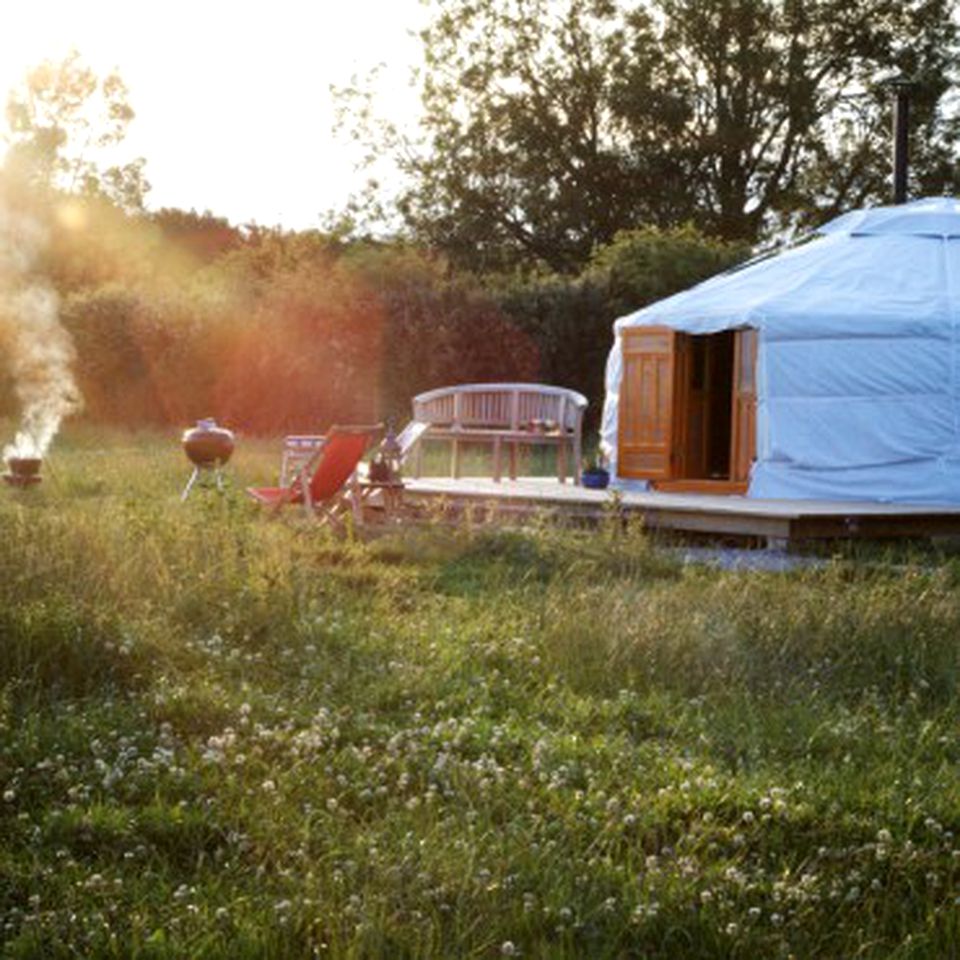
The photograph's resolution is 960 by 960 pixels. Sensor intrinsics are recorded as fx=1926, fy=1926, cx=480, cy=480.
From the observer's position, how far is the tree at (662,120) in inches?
1022

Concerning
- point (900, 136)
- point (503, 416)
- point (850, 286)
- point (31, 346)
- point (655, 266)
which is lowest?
point (503, 416)

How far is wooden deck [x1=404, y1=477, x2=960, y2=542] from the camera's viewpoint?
10.3 meters

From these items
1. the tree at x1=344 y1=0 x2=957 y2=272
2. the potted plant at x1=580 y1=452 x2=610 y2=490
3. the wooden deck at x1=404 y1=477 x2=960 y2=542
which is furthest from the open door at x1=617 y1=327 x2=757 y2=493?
the tree at x1=344 y1=0 x2=957 y2=272

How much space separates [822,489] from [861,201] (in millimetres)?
15148

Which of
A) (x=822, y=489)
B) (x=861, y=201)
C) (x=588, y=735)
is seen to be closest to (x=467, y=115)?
(x=861, y=201)

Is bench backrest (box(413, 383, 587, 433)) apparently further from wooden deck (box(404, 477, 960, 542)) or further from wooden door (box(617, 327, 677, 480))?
wooden deck (box(404, 477, 960, 542))

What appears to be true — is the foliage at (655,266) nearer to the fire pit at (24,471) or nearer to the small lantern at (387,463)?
the small lantern at (387,463)

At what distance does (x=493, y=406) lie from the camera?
1392 cm

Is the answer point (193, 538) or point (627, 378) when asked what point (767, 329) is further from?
point (193, 538)

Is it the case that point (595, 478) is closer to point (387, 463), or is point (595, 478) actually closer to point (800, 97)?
point (387, 463)

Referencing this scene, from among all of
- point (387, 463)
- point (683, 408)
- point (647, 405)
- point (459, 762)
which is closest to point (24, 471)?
point (387, 463)

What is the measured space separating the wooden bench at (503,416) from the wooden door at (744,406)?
1092 millimetres

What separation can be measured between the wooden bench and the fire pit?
297 cm

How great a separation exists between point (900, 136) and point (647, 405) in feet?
11.4
